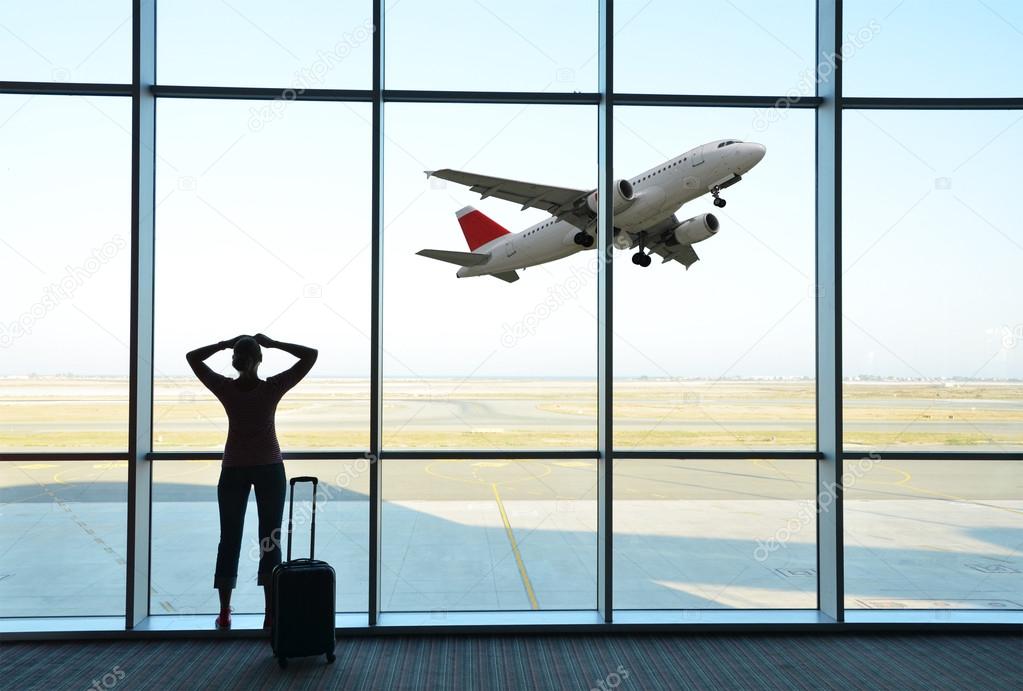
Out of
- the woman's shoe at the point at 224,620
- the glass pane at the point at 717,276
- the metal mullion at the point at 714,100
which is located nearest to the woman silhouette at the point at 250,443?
the woman's shoe at the point at 224,620

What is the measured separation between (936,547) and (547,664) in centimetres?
406

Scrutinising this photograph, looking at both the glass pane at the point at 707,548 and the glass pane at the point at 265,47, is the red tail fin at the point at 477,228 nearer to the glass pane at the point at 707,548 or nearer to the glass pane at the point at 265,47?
the glass pane at the point at 265,47

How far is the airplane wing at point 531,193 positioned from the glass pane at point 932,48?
1559 millimetres

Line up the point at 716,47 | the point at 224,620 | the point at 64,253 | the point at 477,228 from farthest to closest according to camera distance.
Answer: the point at 477,228 → the point at 716,47 → the point at 64,253 → the point at 224,620

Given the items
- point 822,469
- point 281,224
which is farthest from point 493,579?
point 281,224

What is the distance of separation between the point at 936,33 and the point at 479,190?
2.81m

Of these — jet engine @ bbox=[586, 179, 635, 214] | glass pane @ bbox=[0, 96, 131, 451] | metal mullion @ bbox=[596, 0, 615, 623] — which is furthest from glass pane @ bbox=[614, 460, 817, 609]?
glass pane @ bbox=[0, 96, 131, 451]

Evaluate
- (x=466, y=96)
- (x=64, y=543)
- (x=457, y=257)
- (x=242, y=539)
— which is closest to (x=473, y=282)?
(x=457, y=257)

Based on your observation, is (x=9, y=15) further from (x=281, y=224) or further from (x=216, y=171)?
(x=281, y=224)

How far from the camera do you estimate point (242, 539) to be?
4031mm

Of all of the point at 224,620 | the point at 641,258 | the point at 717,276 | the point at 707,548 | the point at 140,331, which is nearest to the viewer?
the point at 224,620

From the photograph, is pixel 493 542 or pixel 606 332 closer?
pixel 606 332

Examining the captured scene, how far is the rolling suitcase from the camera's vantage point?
9.54 feet

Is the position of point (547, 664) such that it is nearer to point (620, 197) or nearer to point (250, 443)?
point (250, 443)
